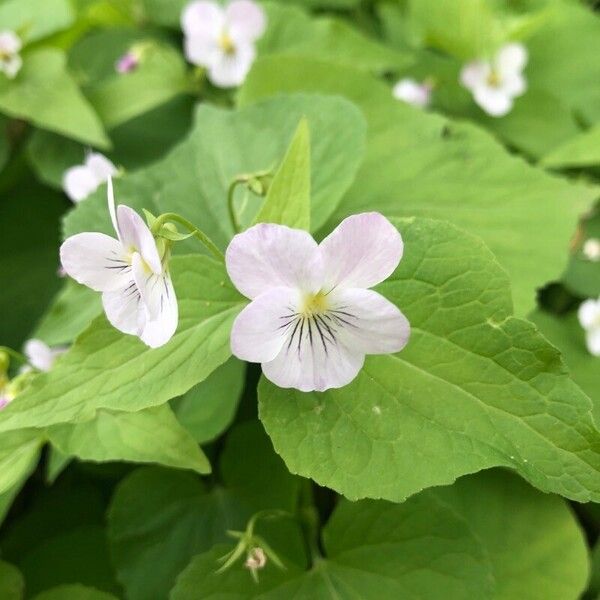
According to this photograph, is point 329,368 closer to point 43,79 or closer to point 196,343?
point 196,343

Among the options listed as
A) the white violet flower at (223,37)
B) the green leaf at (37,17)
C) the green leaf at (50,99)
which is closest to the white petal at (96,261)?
the green leaf at (50,99)

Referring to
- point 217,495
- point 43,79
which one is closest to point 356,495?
point 217,495

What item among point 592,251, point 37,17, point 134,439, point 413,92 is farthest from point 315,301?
point 37,17

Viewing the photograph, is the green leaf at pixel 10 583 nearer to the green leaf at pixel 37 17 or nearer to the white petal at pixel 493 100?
the green leaf at pixel 37 17

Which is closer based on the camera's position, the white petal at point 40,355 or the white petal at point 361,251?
the white petal at point 361,251

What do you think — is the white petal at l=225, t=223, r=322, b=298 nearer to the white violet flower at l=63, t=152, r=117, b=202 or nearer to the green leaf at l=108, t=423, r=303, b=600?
the green leaf at l=108, t=423, r=303, b=600

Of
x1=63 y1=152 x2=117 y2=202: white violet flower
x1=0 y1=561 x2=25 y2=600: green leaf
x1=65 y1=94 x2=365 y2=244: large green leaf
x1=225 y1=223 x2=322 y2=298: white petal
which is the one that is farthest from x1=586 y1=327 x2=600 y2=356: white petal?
x1=0 y1=561 x2=25 y2=600: green leaf
